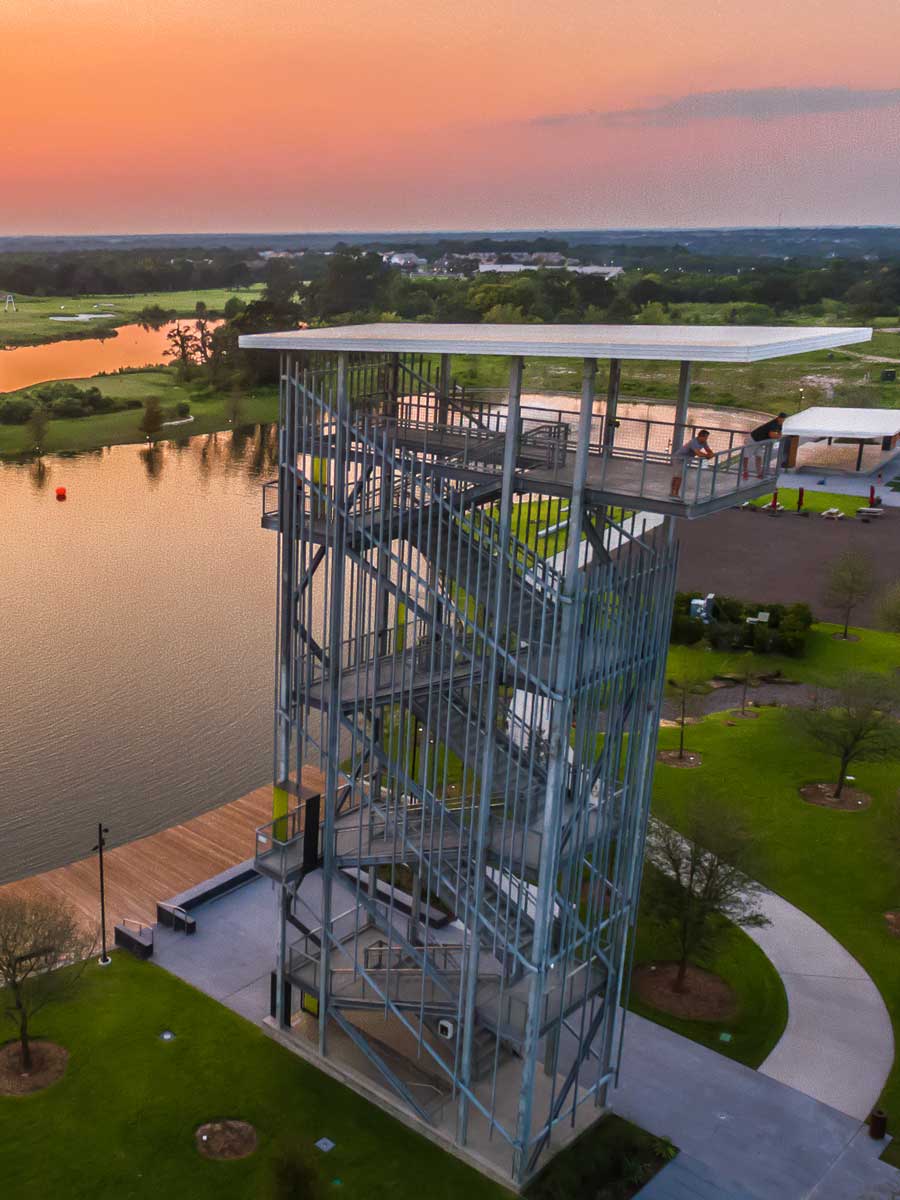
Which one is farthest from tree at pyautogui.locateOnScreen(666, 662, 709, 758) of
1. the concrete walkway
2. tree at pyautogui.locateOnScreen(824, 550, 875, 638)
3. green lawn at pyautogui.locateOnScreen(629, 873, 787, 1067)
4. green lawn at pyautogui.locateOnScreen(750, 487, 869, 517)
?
green lawn at pyautogui.locateOnScreen(750, 487, 869, 517)

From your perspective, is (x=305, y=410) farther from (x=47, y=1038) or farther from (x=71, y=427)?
(x=71, y=427)

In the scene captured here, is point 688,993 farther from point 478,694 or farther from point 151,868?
point 151,868

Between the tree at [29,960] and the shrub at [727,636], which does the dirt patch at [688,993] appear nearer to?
the tree at [29,960]

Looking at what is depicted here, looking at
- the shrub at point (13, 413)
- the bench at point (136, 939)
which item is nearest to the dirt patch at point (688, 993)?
the bench at point (136, 939)

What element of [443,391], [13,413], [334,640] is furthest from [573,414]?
[13,413]

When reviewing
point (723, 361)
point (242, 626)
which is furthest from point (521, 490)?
point (242, 626)

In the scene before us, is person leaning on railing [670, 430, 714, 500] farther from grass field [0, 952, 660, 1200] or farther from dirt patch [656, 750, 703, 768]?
dirt patch [656, 750, 703, 768]
